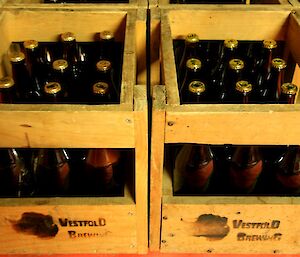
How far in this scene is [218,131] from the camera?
649mm

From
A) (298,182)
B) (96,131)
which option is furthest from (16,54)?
(298,182)

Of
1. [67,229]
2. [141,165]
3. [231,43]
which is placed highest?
[231,43]

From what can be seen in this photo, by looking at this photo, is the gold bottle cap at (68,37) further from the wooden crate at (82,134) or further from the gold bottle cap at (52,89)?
the gold bottle cap at (52,89)

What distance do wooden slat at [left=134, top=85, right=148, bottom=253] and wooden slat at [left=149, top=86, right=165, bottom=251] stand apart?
12mm

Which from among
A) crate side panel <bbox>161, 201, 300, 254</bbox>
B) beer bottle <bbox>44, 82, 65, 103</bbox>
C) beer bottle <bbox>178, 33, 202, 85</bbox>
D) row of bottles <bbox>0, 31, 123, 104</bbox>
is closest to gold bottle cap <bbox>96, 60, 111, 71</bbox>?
row of bottles <bbox>0, 31, 123, 104</bbox>

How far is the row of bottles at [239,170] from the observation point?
89cm

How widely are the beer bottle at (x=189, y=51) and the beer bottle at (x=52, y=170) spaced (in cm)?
36

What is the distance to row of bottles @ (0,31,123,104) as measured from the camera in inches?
33.4

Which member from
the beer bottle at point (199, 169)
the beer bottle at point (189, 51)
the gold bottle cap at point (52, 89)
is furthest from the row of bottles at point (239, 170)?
the gold bottle cap at point (52, 89)

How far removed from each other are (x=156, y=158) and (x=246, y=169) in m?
0.30

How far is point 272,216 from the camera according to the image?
2.58 feet

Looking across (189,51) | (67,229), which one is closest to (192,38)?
(189,51)

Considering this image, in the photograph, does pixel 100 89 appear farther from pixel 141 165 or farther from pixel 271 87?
pixel 271 87

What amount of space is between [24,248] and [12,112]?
371 millimetres
